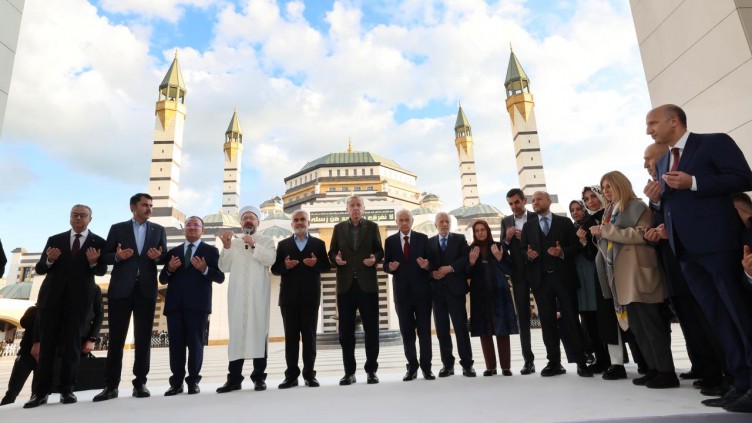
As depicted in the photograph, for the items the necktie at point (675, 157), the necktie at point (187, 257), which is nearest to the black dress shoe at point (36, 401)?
the necktie at point (187, 257)

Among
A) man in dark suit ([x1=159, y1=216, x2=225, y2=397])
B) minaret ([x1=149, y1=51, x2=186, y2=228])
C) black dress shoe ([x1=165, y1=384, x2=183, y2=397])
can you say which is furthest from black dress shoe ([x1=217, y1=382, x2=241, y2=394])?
minaret ([x1=149, y1=51, x2=186, y2=228])

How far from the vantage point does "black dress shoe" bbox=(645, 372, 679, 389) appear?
2273 mm

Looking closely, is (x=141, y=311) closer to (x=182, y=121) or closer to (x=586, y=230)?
(x=586, y=230)

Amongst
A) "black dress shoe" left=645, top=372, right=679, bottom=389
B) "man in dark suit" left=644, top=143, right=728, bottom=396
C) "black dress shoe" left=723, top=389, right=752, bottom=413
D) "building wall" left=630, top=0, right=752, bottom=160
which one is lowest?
"black dress shoe" left=645, top=372, right=679, bottom=389

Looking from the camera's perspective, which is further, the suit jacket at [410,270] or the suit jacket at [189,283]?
the suit jacket at [410,270]

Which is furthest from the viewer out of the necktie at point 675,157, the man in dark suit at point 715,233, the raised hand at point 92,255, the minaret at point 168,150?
the minaret at point 168,150

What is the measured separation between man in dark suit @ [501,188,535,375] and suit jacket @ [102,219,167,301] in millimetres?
2908

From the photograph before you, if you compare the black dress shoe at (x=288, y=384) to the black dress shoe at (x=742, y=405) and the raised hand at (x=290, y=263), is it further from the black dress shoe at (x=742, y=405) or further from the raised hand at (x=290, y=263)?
the black dress shoe at (x=742, y=405)

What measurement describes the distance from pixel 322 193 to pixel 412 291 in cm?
3169

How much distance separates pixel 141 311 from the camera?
3014mm

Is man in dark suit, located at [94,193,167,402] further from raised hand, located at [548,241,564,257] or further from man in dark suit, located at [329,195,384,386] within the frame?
raised hand, located at [548,241,564,257]

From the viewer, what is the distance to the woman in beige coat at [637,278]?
234 centimetres

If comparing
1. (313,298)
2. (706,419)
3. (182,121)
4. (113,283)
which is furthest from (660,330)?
(182,121)

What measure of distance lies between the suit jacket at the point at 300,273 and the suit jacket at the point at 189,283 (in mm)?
520
